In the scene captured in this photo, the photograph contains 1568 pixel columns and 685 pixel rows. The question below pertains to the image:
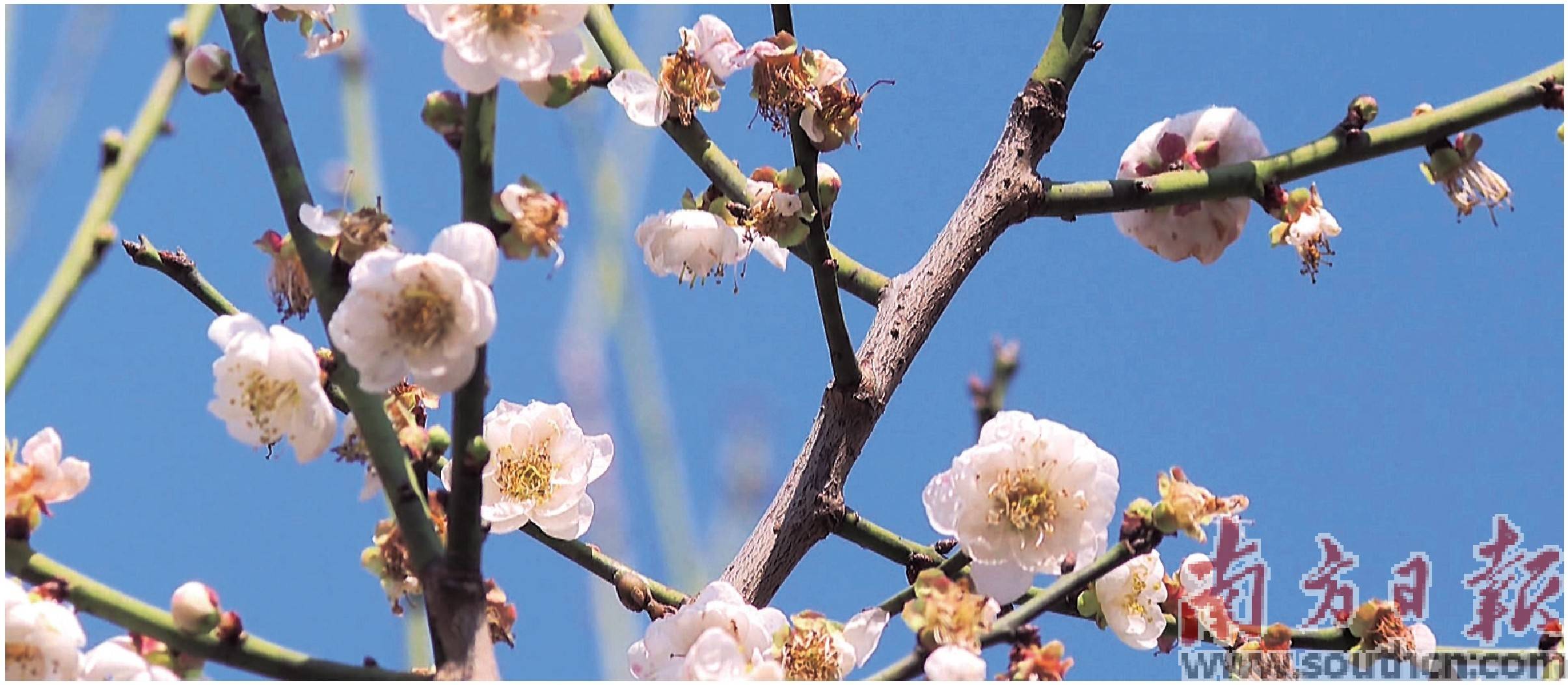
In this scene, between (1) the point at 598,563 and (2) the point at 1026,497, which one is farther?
(1) the point at 598,563

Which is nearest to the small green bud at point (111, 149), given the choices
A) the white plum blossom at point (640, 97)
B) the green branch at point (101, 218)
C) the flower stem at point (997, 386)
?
the green branch at point (101, 218)

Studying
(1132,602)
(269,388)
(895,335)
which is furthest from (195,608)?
(1132,602)

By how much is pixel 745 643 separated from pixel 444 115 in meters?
0.57

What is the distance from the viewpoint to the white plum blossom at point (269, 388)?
1207 millimetres

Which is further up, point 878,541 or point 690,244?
point 690,244

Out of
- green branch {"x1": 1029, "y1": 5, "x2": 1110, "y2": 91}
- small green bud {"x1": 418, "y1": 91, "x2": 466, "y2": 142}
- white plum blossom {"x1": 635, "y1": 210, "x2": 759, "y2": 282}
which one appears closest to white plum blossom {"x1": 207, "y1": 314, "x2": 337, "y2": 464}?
small green bud {"x1": 418, "y1": 91, "x2": 466, "y2": 142}

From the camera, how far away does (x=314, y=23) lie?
143 cm

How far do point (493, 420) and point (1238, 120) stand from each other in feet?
3.06

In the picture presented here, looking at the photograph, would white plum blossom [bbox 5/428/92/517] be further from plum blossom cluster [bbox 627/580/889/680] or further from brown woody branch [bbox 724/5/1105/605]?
brown woody branch [bbox 724/5/1105/605]

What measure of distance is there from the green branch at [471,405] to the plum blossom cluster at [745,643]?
Result: 26cm

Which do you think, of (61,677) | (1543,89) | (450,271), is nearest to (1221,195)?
(1543,89)

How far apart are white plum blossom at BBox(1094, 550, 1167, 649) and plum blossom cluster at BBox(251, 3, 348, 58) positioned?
993 millimetres

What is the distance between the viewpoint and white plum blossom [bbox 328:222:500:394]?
109 cm

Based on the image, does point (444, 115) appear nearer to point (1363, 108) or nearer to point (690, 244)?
point (690, 244)
